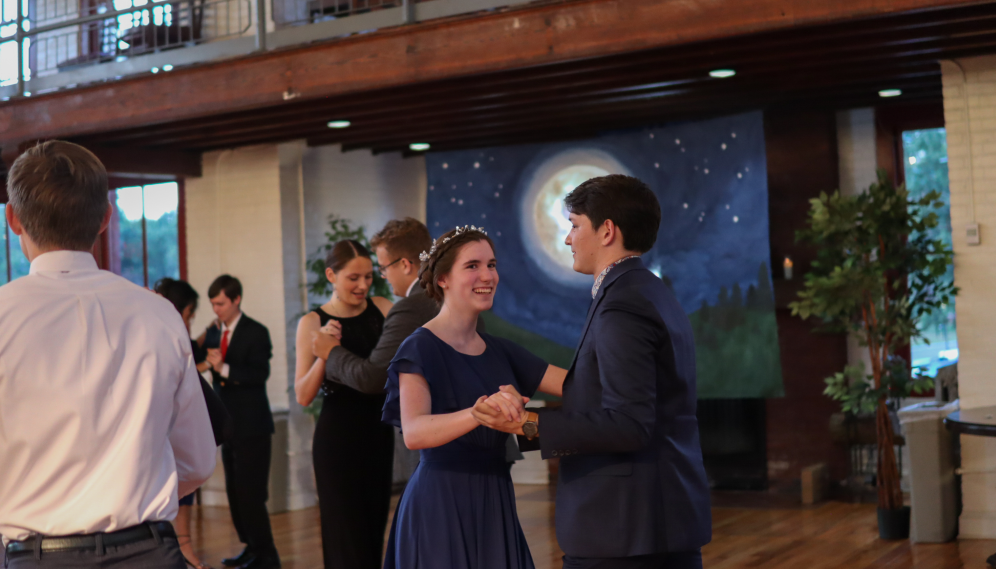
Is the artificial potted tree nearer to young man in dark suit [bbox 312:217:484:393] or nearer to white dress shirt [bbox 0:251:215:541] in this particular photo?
young man in dark suit [bbox 312:217:484:393]

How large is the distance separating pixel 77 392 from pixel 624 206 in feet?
4.17

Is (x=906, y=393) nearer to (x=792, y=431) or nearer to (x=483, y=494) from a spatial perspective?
(x=792, y=431)

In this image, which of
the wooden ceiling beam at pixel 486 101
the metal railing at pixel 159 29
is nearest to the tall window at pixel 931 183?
the wooden ceiling beam at pixel 486 101

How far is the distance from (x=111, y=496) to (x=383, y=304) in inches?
101

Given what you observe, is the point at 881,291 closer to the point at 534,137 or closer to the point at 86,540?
the point at 534,137

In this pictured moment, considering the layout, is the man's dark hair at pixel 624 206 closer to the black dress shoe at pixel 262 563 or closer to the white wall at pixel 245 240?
the black dress shoe at pixel 262 563

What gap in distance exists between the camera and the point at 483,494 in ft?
8.84

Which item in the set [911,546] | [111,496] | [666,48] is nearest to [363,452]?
[111,496]

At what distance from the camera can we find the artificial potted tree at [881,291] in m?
6.11

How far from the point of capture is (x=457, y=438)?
8.52 feet

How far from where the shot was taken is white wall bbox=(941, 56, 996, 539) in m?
5.92

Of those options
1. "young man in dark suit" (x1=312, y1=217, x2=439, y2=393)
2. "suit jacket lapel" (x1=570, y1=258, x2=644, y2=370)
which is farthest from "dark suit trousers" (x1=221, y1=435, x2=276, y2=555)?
"suit jacket lapel" (x1=570, y1=258, x2=644, y2=370)

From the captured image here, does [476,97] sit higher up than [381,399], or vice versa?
[476,97]

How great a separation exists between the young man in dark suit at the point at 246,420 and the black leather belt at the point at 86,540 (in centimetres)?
393
